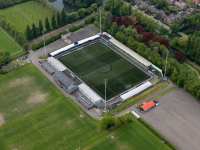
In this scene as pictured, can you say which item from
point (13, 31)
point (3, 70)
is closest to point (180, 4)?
point (13, 31)

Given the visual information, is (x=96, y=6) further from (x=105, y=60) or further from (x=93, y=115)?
(x=93, y=115)

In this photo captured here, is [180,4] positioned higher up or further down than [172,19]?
higher up

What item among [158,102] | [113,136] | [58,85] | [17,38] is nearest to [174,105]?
[158,102]

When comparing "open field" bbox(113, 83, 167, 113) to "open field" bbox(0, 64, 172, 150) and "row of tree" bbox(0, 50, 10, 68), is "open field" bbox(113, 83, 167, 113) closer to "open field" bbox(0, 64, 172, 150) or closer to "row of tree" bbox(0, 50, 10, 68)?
"open field" bbox(0, 64, 172, 150)

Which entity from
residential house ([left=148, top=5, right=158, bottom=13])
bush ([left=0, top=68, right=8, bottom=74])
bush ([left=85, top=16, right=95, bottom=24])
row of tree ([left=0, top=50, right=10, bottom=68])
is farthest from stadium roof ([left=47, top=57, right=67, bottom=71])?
residential house ([left=148, top=5, right=158, bottom=13])

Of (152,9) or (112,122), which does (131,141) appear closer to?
(112,122)

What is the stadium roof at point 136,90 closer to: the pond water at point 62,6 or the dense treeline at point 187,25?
the dense treeline at point 187,25

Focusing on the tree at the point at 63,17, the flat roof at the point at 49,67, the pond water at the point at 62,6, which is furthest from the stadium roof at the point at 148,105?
the pond water at the point at 62,6
